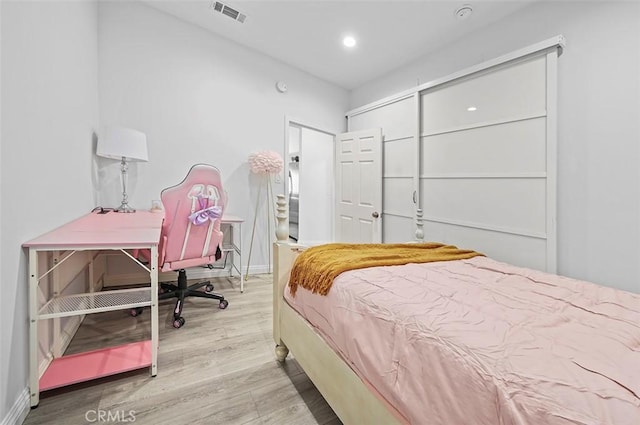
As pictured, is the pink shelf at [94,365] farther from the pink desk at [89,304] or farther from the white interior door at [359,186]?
the white interior door at [359,186]

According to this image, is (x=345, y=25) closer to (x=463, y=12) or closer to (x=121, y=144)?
(x=463, y=12)

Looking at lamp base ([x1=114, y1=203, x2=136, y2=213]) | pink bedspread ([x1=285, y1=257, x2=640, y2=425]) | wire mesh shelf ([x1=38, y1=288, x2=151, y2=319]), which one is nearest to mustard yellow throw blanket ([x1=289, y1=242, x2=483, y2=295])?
pink bedspread ([x1=285, y1=257, x2=640, y2=425])

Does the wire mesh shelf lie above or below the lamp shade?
below

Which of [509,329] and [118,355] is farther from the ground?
[509,329]

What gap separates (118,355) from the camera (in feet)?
5.34

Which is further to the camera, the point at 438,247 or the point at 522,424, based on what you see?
the point at 438,247

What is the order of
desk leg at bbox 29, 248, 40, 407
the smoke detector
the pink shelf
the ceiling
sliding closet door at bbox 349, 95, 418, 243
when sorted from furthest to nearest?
1. sliding closet door at bbox 349, 95, 418, 243
2. the ceiling
3. the smoke detector
4. the pink shelf
5. desk leg at bbox 29, 248, 40, 407

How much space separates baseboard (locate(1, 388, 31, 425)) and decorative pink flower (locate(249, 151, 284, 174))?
252 centimetres

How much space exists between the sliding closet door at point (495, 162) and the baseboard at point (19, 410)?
11.0 ft

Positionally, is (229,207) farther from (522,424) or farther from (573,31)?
(573,31)

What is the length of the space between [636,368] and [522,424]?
0.36 m

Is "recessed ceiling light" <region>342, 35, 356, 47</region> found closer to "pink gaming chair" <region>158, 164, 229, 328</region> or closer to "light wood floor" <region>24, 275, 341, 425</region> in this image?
"pink gaming chair" <region>158, 164, 229, 328</region>

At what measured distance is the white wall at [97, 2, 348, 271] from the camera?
9.25 feet

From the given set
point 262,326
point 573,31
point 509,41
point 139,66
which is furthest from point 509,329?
point 139,66
